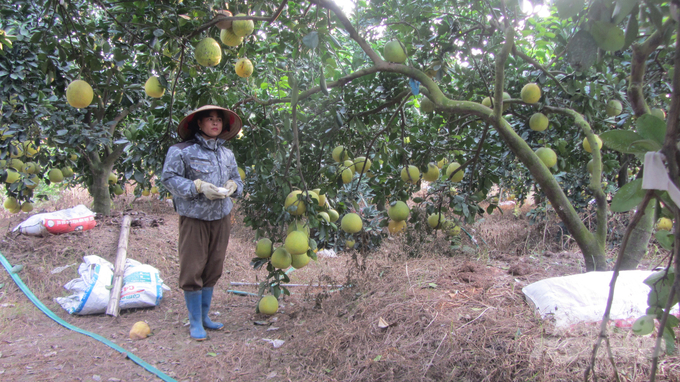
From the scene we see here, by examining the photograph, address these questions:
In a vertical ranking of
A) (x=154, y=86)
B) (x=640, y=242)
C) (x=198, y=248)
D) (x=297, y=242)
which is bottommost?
(x=198, y=248)

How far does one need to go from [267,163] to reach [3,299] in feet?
10.6

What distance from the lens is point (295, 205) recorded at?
7.11 ft

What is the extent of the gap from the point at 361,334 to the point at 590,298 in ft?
4.24

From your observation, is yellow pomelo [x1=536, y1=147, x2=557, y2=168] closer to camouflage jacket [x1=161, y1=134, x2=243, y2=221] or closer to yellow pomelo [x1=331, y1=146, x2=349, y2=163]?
yellow pomelo [x1=331, y1=146, x2=349, y2=163]

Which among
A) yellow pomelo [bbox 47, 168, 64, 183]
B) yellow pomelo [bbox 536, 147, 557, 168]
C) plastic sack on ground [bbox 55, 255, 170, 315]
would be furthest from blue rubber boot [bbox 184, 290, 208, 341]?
yellow pomelo [bbox 47, 168, 64, 183]

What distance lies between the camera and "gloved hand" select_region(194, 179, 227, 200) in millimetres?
2732

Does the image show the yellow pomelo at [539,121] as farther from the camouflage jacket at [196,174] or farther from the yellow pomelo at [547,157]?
the camouflage jacket at [196,174]

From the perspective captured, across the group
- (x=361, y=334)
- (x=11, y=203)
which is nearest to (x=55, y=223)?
(x=11, y=203)

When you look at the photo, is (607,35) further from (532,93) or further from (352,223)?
(352,223)

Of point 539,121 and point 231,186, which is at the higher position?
point 539,121

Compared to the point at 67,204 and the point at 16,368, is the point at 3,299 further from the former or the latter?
the point at 67,204

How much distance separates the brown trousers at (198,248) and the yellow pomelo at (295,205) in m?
1.04

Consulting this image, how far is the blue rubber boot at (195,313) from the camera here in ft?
9.85

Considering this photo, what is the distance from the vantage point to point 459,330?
7.04ft
